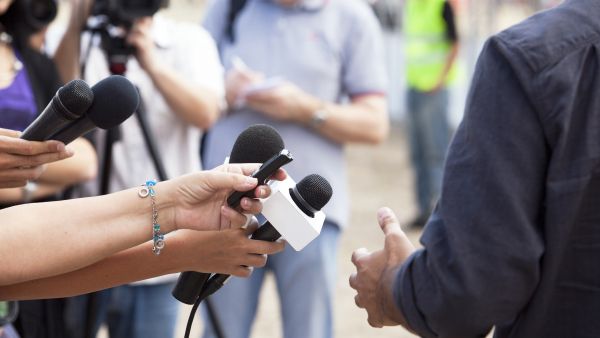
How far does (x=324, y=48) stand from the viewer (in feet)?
12.0

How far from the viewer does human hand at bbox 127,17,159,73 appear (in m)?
3.35

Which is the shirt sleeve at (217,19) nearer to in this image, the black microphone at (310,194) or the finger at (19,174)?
the finger at (19,174)

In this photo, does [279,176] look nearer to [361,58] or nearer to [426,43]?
[361,58]

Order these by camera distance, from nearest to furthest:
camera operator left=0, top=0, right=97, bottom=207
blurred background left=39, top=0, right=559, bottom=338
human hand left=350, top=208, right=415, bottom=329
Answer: human hand left=350, top=208, right=415, bottom=329
camera operator left=0, top=0, right=97, bottom=207
blurred background left=39, top=0, right=559, bottom=338

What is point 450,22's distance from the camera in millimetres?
7496

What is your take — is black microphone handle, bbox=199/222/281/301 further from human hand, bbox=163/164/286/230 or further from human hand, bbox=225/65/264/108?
human hand, bbox=225/65/264/108

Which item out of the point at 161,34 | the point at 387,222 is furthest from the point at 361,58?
the point at 387,222

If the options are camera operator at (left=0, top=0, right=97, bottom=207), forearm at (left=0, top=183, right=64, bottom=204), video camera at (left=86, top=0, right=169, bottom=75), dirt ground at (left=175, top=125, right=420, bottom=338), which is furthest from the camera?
dirt ground at (left=175, top=125, right=420, bottom=338)

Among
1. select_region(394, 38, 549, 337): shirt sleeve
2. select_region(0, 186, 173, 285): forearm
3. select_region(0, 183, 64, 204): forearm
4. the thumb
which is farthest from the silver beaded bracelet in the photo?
select_region(0, 183, 64, 204): forearm

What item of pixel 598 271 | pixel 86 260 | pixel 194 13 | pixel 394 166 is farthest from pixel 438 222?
pixel 194 13

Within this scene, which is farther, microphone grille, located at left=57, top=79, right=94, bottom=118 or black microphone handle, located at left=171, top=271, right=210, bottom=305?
black microphone handle, located at left=171, top=271, right=210, bottom=305

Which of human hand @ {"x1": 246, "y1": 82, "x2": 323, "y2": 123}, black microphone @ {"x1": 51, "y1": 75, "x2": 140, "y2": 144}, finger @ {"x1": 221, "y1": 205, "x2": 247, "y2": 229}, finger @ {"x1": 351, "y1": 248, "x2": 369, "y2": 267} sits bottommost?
human hand @ {"x1": 246, "y1": 82, "x2": 323, "y2": 123}

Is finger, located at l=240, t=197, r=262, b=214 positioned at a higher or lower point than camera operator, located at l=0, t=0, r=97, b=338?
higher

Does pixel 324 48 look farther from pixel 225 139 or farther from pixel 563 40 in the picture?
pixel 563 40
